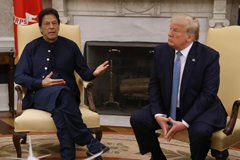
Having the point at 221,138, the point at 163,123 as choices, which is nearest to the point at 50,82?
the point at 163,123

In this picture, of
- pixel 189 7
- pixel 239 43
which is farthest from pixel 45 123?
pixel 189 7

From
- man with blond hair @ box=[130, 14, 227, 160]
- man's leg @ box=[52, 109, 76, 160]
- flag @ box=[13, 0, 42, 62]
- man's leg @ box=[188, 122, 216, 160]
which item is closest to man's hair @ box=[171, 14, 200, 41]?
man with blond hair @ box=[130, 14, 227, 160]

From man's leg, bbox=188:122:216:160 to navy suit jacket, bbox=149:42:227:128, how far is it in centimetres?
6

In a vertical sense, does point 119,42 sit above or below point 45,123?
above

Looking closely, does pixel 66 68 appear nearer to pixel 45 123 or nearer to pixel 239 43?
pixel 45 123

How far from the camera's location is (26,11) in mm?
4363

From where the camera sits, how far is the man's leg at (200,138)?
2330mm

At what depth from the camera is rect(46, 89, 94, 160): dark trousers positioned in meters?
2.70

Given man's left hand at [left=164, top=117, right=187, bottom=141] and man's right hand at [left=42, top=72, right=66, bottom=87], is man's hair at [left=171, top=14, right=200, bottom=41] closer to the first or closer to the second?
man's left hand at [left=164, top=117, right=187, bottom=141]

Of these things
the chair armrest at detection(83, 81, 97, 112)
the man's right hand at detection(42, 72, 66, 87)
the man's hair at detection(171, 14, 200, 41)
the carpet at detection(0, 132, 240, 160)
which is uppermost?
the man's hair at detection(171, 14, 200, 41)

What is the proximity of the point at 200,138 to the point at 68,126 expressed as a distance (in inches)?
38.4

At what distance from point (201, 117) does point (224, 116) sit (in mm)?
204

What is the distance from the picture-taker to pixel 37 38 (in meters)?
3.20

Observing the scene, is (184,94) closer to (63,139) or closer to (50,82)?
(63,139)
